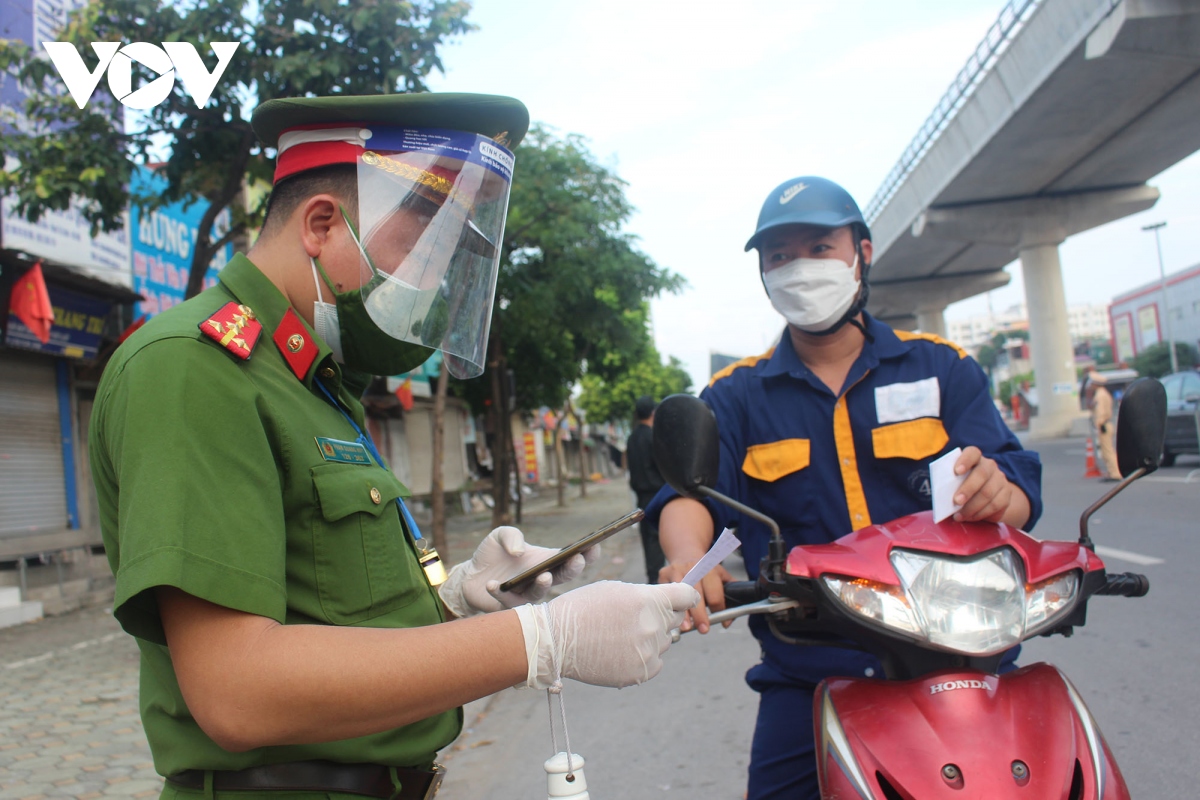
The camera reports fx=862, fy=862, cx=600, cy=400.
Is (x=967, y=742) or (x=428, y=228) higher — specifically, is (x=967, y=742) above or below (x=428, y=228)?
below

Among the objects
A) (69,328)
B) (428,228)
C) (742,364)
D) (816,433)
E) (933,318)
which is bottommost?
(816,433)

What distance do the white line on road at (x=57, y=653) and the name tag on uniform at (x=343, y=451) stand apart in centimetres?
692

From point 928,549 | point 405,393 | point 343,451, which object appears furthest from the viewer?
point 405,393

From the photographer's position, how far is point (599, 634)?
49.7 inches

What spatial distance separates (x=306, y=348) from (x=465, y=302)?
356 millimetres

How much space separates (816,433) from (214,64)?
18.6 feet

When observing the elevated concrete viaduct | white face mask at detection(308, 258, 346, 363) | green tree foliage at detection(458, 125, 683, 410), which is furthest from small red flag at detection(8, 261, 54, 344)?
the elevated concrete viaduct

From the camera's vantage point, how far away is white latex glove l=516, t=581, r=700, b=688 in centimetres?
121

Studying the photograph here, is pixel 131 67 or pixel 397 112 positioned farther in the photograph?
pixel 131 67

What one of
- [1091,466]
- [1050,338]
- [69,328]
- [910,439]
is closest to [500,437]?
[69,328]

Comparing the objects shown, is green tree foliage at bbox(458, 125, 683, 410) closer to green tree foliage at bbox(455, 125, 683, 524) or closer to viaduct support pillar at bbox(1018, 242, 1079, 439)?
green tree foliage at bbox(455, 125, 683, 524)

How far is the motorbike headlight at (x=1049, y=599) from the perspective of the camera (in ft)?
5.17

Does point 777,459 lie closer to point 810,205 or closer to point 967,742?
point 810,205

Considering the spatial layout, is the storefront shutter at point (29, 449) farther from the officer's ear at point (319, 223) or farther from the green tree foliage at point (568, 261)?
the officer's ear at point (319, 223)
